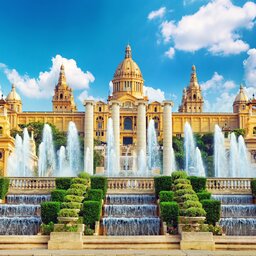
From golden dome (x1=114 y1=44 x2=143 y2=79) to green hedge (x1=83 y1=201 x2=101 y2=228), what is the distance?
13047 centimetres

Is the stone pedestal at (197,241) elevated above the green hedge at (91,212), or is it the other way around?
the green hedge at (91,212)

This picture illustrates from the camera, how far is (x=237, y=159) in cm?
6169

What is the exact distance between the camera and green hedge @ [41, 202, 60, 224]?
78.9 ft

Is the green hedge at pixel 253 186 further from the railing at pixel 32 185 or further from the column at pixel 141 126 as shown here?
the column at pixel 141 126

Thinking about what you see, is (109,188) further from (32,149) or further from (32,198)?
(32,149)

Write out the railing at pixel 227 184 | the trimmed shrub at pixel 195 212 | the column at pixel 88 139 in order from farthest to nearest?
1. the column at pixel 88 139
2. the railing at pixel 227 184
3. the trimmed shrub at pixel 195 212

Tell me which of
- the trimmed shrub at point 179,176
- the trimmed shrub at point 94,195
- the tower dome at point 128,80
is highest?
the tower dome at point 128,80

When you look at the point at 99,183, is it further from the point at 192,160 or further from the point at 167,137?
the point at 192,160

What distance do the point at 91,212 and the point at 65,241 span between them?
12.2 feet

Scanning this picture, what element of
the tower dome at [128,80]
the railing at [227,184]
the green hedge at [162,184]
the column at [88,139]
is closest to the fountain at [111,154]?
the column at [88,139]

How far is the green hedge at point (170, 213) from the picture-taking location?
2394cm

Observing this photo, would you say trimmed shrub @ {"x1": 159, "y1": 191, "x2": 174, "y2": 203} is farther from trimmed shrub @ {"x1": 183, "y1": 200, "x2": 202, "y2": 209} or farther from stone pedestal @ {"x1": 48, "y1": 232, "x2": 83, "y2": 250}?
stone pedestal @ {"x1": 48, "y1": 232, "x2": 83, "y2": 250}

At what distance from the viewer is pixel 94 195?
26.5 metres

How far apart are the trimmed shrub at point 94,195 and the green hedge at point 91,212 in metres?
1.64
